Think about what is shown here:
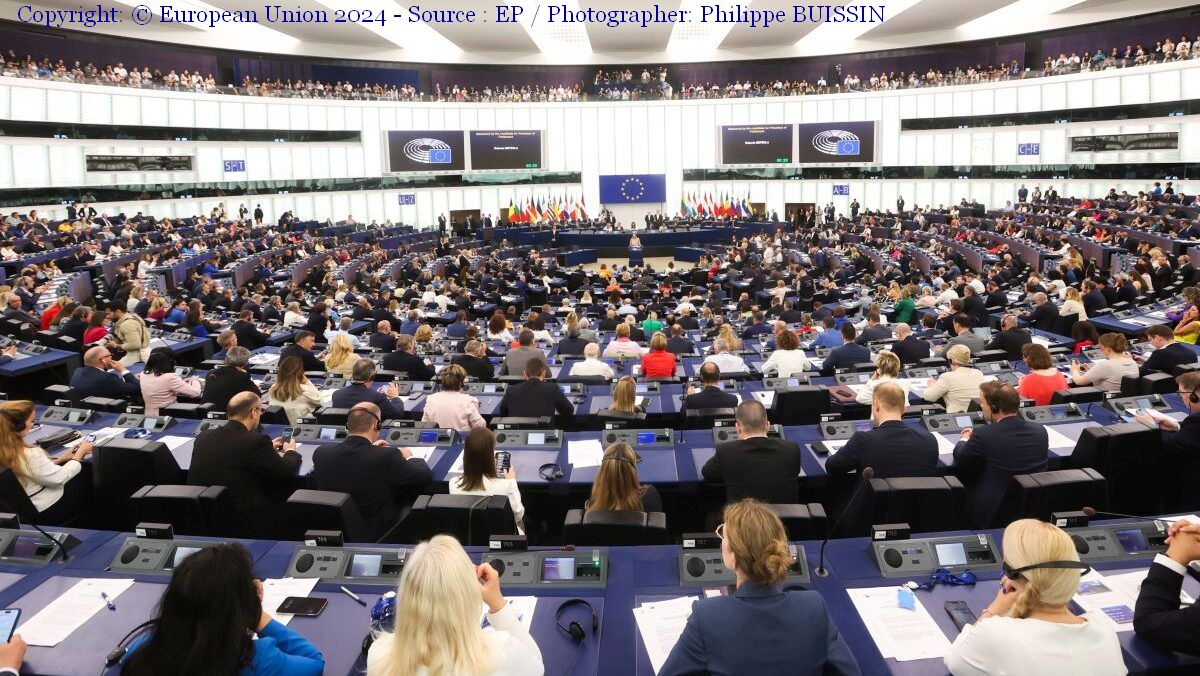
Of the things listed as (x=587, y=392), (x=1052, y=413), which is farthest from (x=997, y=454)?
(x=587, y=392)

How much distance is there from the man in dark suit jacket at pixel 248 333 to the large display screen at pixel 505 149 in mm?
25901

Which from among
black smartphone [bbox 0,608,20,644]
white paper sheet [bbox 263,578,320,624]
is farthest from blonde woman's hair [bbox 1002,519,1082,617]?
black smartphone [bbox 0,608,20,644]

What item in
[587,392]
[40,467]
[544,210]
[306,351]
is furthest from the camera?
[544,210]

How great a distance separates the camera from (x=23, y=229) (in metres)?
19.0

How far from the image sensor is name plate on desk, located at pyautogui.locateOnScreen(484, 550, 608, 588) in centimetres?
353

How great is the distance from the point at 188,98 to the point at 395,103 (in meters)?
9.23

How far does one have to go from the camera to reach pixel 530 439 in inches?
233

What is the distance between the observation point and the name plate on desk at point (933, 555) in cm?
358

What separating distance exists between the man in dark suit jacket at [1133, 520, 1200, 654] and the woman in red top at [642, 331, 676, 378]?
5.76 meters

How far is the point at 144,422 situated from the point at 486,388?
9.95 ft

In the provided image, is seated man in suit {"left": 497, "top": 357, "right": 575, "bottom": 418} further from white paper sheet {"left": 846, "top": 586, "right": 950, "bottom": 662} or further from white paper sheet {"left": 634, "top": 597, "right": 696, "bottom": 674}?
white paper sheet {"left": 846, "top": 586, "right": 950, "bottom": 662}

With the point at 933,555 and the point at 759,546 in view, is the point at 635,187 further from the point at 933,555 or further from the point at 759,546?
the point at 759,546

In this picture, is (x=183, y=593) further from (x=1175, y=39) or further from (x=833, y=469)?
(x=1175, y=39)

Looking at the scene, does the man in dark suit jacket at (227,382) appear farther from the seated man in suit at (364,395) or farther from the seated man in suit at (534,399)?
the seated man in suit at (534,399)
